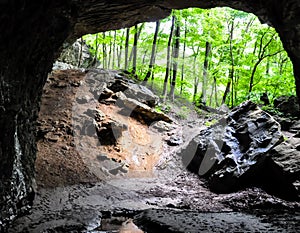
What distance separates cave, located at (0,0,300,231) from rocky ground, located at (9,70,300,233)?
0.84 meters

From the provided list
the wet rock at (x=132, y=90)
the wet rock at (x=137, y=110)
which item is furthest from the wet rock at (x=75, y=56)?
the wet rock at (x=137, y=110)

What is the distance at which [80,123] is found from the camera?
10.3 m

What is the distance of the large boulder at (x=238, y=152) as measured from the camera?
→ 7.68 metres

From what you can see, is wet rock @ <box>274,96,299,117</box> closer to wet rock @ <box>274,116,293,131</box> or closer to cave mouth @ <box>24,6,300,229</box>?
wet rock @ <box>274,116,293,131</box>

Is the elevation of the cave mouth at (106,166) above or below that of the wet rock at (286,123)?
below

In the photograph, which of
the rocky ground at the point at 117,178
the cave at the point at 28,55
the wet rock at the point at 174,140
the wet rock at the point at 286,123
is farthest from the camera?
the wet rock at the point at 174,140

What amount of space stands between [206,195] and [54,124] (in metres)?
6.12

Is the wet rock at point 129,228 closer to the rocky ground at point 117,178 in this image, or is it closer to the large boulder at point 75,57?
the rocky ground at point 117,178

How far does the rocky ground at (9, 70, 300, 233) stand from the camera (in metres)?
5.22

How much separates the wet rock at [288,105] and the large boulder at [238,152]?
7.99 feet

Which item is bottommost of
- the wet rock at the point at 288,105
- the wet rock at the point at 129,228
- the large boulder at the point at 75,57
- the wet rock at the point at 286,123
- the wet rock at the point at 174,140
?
the wet rock at the point at 129,228

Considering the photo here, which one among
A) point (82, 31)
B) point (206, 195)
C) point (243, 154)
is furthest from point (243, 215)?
point (82, 31)

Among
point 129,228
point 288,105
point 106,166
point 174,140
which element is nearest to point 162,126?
point 174,140

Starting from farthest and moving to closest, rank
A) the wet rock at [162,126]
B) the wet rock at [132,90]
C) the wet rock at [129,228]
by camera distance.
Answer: the wet rock at [132,90] → the wet rock at [162,126] → the wet rock at [129,228]
